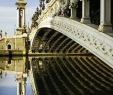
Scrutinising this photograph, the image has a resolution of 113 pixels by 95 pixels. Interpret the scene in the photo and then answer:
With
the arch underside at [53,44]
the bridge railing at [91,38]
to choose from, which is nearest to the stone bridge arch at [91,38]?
the bridge railing at [91,38]

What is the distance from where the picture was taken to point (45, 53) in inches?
1639

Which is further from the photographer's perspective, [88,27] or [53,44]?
[53,44]

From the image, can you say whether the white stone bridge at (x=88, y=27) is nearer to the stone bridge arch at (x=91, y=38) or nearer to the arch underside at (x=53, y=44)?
the stone bridge arch at (x=91, y=38)

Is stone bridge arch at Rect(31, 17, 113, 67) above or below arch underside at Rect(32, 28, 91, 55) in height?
above

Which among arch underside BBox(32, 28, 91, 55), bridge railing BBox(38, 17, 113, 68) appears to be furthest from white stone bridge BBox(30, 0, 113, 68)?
arch underside BBox(32, 28, 91, 55)

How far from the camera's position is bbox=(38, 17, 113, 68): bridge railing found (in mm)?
10805

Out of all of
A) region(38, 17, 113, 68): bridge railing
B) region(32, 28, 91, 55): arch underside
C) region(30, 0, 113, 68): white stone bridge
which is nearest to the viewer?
region(38, 17, 113, 68): bridge railing

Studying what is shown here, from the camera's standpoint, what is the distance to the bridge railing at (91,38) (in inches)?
425

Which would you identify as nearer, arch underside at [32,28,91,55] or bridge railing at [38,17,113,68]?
bridge railing at [38,17,113,68]

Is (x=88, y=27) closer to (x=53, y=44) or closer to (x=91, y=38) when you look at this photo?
(x=91, y=38)

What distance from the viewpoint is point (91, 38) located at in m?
12.6

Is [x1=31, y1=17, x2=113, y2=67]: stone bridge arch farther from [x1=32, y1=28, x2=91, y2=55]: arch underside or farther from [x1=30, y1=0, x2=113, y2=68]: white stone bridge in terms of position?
[x1=32, y1=28, x2=91, y2=55]: arch underside

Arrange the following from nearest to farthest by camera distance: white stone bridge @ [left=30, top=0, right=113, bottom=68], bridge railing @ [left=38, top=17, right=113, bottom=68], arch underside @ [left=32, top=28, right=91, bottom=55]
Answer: bridge railing @ [left=38, top=17, right=113, bottom=68]
white stone bridge @ [left=30, top=0, right=113, bottom=68]
arch underside @ [left=32, top=28, right=91, bottom=55]

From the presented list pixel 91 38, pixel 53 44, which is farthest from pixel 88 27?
pixel 53 44
